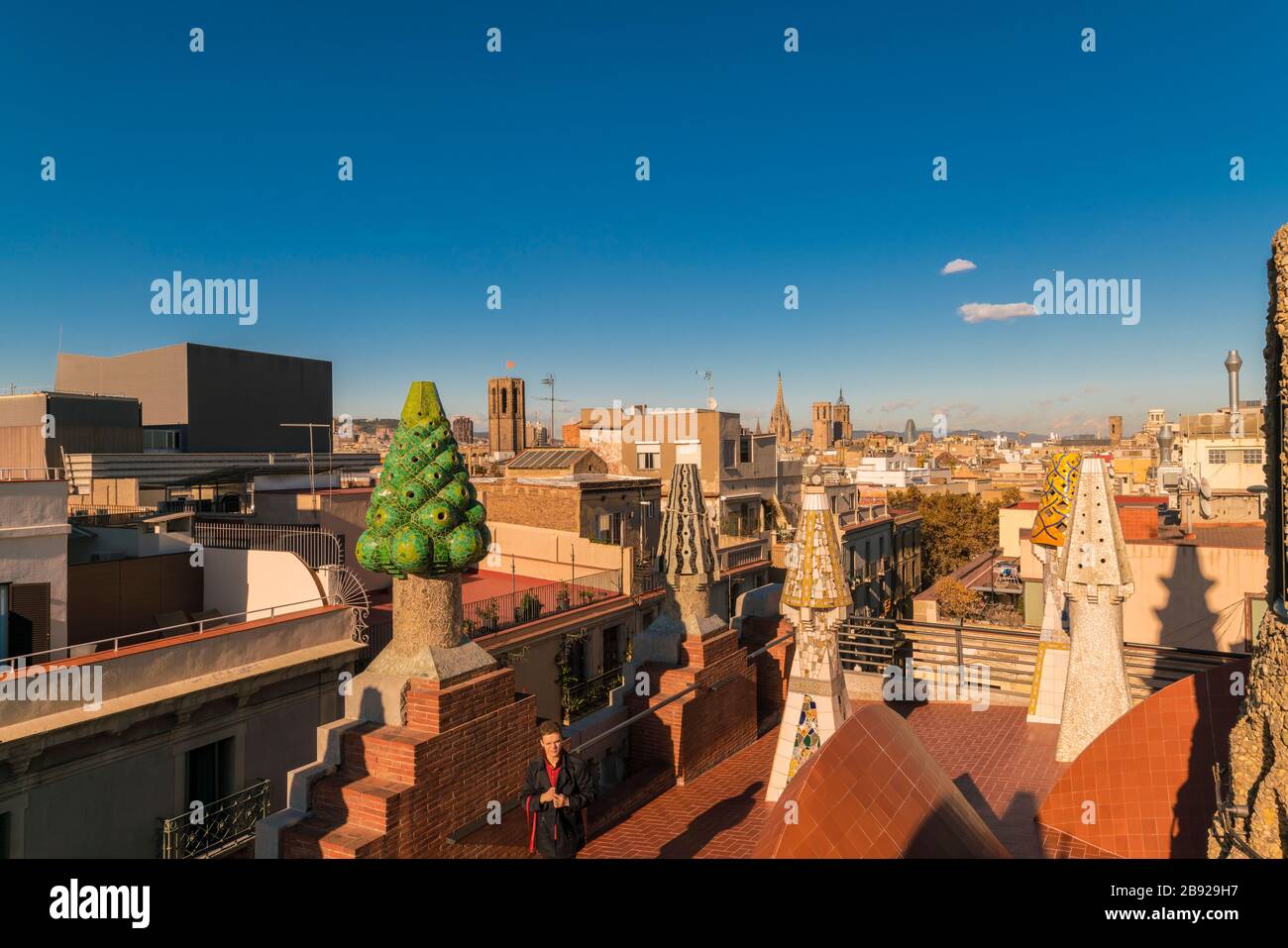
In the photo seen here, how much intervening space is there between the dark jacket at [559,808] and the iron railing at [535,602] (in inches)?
432

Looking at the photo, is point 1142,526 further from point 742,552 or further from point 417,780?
point 417,780

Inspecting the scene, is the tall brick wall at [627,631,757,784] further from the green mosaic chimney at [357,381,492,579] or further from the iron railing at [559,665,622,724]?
the iron railing at [559,665,622,724]

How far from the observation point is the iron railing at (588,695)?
18422 mm

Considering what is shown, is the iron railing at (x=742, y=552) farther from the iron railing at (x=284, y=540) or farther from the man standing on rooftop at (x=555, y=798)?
the man standing on rooftop at (x=555, y=798)

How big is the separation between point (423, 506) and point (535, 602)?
11.8m

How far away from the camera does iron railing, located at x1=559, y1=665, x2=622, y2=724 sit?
→ 1842 centimetres

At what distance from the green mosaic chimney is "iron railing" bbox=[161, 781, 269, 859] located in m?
6.03

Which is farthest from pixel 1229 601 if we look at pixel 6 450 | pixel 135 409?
pixel 135 409

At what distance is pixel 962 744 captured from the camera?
37.9ft

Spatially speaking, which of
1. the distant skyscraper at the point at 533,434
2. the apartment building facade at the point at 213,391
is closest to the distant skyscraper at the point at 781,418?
the distant skyscraper at the point at 533,434

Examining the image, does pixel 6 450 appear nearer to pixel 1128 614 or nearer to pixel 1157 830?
pixel 1157 830

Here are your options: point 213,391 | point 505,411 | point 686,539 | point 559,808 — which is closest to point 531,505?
point 686,539

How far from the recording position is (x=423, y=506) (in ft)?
24.3
